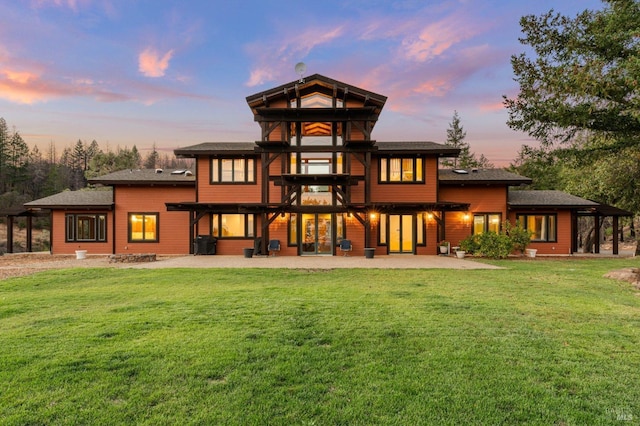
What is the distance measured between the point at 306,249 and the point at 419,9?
15471 mm

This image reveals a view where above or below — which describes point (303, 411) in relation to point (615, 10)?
below

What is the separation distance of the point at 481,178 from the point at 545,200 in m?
4.01

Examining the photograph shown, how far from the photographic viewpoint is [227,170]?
1736 centimetres

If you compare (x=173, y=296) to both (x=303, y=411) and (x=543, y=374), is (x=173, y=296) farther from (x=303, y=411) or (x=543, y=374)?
(x=543, y=374)

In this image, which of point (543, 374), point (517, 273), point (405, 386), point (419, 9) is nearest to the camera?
point (405, 386)

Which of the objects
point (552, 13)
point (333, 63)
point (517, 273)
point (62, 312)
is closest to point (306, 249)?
point (517, 273)

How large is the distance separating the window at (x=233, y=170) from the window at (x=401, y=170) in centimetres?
709

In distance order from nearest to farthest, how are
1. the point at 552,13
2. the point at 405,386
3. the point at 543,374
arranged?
the point at 405,386
the point at 543,374
the point at 552,13

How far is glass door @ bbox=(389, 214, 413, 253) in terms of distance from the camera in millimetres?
17219

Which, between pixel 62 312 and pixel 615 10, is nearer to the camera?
pixel 62 312

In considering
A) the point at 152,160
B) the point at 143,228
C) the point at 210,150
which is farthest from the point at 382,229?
the point at 152,160

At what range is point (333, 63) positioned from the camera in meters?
23.7

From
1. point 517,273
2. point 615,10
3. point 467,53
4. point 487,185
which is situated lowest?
point 517,273

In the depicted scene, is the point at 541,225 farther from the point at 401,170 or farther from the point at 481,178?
the point at 401,170
